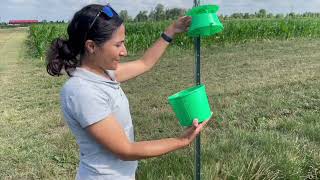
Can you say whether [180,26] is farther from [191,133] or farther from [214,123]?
[214,123]

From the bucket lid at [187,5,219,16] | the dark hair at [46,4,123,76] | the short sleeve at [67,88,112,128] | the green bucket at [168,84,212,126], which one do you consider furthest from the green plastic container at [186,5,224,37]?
the short sleeve at [67,88,112,128]

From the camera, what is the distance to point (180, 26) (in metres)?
2.46

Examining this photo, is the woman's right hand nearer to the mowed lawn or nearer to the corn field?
the mowed lawn

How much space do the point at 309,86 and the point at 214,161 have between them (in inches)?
174

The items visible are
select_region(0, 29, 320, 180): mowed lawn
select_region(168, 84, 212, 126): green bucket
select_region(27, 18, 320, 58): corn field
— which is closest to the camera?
select_region(168, 84, 212, 126): green bucket

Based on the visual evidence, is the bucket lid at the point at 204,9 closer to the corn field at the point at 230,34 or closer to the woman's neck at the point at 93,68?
the woman's neck at the point at 93,68

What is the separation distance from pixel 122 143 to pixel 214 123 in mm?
3811

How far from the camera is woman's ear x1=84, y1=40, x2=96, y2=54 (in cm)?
182

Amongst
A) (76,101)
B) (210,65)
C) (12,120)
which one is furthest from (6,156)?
Answer: (210,65)

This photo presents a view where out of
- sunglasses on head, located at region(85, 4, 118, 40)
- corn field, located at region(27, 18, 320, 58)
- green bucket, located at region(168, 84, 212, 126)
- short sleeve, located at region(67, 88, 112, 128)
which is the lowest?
corn field, located at region(27, 18, 320, 58)

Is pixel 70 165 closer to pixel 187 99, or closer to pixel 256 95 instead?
pixel 187 99

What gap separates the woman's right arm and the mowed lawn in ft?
4.97

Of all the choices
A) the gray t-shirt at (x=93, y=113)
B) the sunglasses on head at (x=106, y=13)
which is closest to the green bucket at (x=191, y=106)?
the gray t-shirt at (x=93, y=113)

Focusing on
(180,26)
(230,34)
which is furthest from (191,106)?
(230,34)
